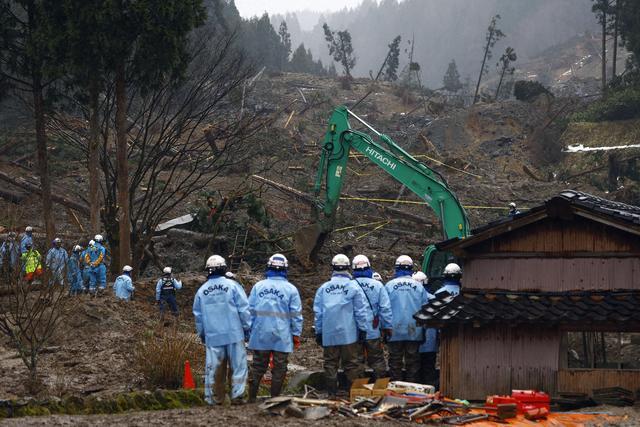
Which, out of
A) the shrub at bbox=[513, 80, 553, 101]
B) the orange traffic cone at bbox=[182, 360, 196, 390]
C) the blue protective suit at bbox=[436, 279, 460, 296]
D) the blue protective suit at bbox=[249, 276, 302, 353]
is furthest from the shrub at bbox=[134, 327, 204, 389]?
the shrub at bbox=[513, 80, 553, 101]

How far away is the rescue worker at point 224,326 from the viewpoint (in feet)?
37.3

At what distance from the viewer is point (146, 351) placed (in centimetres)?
1340

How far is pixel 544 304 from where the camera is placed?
12023 millimetres

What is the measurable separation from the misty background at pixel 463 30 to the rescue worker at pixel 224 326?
147 m

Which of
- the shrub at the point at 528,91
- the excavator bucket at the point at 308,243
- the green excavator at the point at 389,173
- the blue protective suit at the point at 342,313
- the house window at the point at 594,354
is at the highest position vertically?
the shrub at the point at 528,91

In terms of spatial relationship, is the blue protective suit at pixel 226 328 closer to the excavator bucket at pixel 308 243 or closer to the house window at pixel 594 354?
the house window at pixel 594 354

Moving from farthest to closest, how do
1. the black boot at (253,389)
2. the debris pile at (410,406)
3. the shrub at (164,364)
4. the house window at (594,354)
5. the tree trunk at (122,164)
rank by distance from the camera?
the tree trunk at (122,164), the shrub at (164,364), the house window at (594,354), the black boot at (253,389), the debris pile at (410,406)

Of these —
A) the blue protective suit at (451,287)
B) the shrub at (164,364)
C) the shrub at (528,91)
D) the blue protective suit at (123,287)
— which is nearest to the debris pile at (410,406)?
the blue protective suit at (451,287)

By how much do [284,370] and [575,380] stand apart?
12.3 ft

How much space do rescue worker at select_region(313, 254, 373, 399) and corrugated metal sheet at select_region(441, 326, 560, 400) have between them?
1166 mm

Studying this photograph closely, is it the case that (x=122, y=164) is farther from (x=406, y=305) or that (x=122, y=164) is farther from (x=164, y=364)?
(x=406, y=305)

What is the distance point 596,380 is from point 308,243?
43.1ft

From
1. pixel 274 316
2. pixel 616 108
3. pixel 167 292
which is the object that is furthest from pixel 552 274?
pixel 616 108

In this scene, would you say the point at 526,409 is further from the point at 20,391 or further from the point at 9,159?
the point at 9,159
